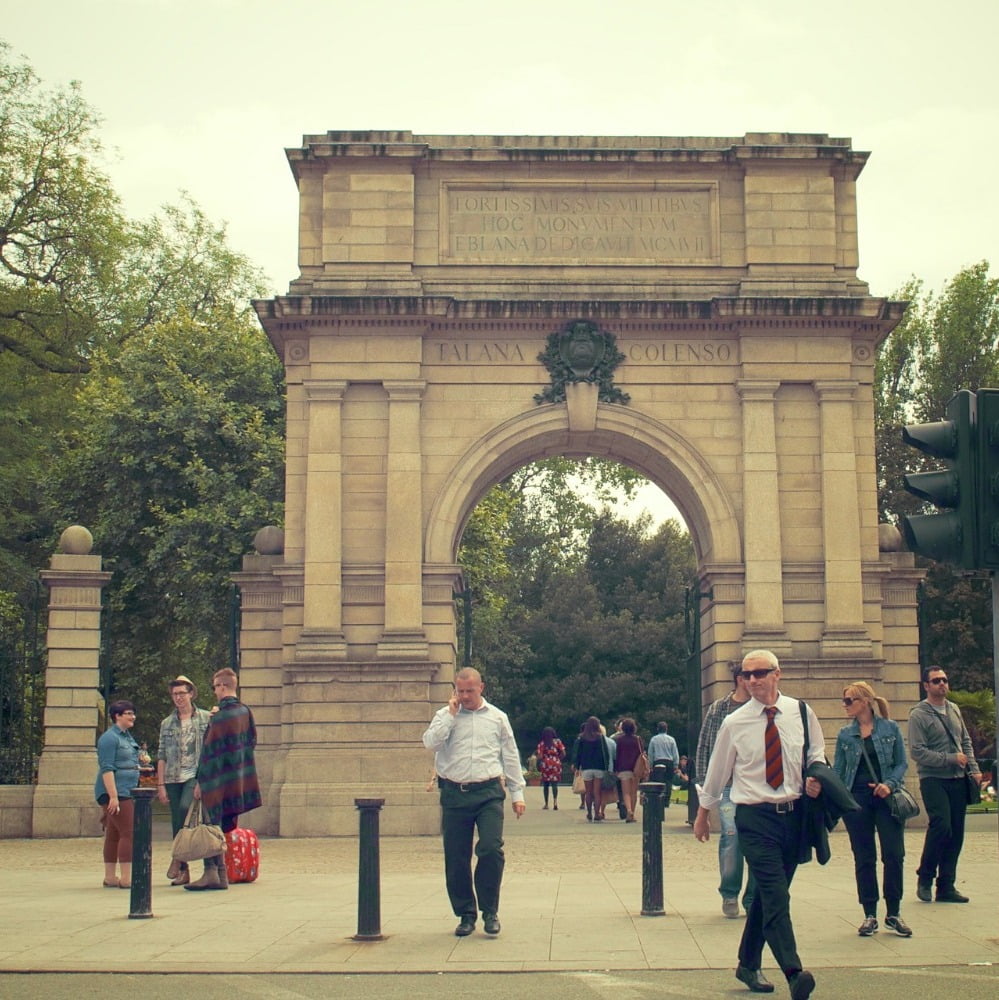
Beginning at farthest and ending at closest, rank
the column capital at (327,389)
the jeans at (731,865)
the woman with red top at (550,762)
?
the woman with red top at (550,762) < the column capital at (327,389) < the jeans at (731,865)

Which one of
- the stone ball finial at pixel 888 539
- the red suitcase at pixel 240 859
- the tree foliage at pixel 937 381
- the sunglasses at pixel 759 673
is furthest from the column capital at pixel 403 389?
the tree foliage at pixel 937 381

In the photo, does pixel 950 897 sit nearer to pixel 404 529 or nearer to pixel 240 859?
pixel 240 859

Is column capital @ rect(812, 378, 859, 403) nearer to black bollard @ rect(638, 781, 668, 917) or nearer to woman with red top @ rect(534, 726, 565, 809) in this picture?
woman with red top @ rect(534, 726, 565, 809)

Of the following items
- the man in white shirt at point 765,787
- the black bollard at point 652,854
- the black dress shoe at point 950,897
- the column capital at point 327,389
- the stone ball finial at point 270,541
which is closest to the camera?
the man in white shirt at point 765,787

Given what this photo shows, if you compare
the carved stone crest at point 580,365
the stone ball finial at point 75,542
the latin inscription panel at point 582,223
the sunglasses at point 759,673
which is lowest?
the sunglasses at point 759,673

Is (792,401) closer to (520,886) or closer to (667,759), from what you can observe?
(667,759)

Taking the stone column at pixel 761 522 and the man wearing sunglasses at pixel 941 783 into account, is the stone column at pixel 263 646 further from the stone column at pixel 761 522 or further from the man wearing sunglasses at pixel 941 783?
the man wearing sunglasses at pixel 941 783

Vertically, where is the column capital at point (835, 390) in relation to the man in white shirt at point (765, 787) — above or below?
above

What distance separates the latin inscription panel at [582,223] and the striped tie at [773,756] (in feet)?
51.8

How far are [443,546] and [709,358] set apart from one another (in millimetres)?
4843

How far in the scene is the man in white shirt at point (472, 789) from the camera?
11125 millimetres

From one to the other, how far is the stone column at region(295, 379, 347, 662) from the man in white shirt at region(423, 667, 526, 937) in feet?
38.3

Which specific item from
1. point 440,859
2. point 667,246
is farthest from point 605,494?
point 440,859

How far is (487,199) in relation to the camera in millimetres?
24500
